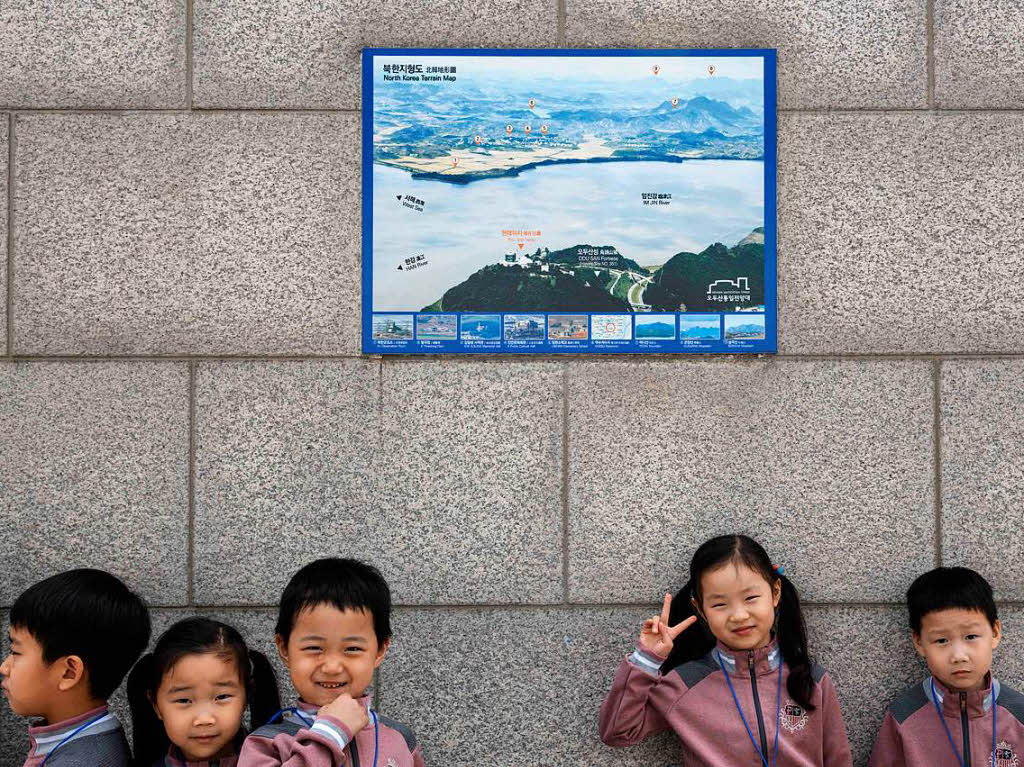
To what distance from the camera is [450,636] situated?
3863 mm

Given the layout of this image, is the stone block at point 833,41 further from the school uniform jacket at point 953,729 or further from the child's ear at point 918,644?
the school uniform jacket at point 953,729

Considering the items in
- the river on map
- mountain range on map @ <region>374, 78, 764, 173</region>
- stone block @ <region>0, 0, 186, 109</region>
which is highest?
stone block @ <region>0, 0, 186, 109</region>

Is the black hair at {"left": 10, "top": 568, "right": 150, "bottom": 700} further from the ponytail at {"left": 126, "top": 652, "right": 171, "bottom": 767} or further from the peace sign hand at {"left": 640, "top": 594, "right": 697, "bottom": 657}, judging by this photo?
the peace sign hand at {"left": 640, "top": 594, "right": 697, "bottom": 657}

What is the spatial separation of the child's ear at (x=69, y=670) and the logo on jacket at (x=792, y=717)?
2.53 meters

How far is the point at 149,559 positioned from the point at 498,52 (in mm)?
2519

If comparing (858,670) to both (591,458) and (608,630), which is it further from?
(591,458)

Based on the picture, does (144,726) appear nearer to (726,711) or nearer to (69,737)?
(69,737)

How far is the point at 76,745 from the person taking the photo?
3.29 metres

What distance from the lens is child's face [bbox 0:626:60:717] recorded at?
10.8 feet

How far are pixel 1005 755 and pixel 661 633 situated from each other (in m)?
1.38

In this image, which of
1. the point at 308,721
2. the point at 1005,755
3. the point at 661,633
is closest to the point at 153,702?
the point at 308,721

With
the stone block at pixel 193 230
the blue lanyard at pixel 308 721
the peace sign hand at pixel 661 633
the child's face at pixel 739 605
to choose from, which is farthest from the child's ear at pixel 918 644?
the stone block at pixel 193 230

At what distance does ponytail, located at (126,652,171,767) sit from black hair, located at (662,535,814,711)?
1923mm

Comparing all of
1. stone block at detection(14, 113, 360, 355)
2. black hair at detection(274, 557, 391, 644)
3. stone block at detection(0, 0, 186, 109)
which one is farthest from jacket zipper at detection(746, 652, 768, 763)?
stone block at detection(0, 0, 186, 109)
